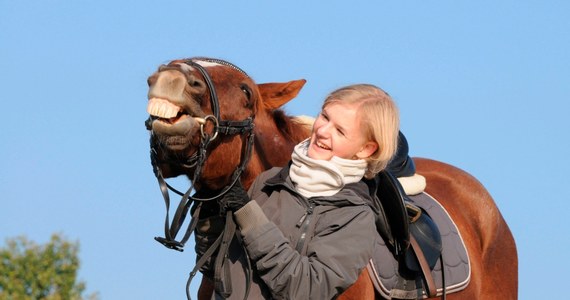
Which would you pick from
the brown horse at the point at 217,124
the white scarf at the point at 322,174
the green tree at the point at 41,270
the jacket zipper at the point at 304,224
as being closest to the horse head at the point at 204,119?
the brown horse at the point at 217,124

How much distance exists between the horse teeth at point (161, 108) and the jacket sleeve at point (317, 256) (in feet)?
1.82

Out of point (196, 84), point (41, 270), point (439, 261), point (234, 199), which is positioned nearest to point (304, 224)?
point (234, 199)

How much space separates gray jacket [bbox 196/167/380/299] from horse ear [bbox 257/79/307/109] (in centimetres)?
69

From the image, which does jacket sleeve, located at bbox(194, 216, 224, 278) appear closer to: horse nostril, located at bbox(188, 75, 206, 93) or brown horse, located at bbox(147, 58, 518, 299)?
brown horse, located at bbox(147, 58, 518, 299)

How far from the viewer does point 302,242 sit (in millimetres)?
5426

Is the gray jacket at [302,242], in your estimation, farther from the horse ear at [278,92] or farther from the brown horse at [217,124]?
the horse ear at [278,92]

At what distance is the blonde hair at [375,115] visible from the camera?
556cm

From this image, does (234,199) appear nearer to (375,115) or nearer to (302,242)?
(302,242)

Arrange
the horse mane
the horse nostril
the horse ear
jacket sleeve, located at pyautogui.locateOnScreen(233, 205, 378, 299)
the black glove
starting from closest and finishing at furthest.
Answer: jacket sleeve, located at pyautogui.locateOnScreen(233, 205, 378, 299), the horse nostril, the black glove, the horse ear, the horse mane

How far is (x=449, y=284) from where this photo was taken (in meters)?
6.89

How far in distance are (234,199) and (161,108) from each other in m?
0.57

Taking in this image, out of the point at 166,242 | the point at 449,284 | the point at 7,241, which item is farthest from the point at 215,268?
the point at 7,241

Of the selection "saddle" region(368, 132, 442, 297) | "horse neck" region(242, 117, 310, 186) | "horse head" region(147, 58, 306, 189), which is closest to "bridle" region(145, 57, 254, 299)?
"horse head" region(147, 58, 306, 189)

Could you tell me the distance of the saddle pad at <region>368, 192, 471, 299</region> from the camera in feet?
20.2
